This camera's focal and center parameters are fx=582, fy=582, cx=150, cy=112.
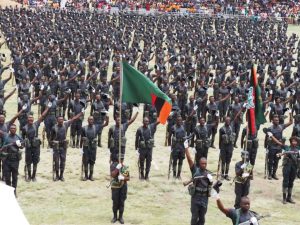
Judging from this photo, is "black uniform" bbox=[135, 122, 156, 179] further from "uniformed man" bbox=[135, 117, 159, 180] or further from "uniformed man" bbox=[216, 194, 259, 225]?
"uniformed man" bbox=[216, 194, 259, 225]

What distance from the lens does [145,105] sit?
65.4ft

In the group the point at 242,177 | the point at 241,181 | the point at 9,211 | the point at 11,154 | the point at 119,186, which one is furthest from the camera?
the point at 11,154

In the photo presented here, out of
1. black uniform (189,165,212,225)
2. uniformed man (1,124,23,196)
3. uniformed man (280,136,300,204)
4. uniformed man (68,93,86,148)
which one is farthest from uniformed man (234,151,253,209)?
uniformed man (68,93,86,148)

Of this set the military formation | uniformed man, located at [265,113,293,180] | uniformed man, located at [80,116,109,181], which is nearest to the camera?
the military formation

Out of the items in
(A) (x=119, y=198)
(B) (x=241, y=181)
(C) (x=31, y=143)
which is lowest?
(A) (x=119, y=198)

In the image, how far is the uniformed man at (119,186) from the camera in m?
11.7

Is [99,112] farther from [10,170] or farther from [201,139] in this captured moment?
[10,170]

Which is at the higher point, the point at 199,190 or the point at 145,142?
the point at 145,142

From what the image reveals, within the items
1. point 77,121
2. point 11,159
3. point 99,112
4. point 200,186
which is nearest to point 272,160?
point 200,186

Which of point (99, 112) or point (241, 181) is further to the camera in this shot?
point (99, 112)

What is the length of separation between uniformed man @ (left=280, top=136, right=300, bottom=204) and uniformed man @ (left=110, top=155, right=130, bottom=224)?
401 cm

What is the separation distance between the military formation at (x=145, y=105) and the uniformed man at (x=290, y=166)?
2 cm

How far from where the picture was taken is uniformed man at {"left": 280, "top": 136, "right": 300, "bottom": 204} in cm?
1355

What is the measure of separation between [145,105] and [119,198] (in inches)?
319
